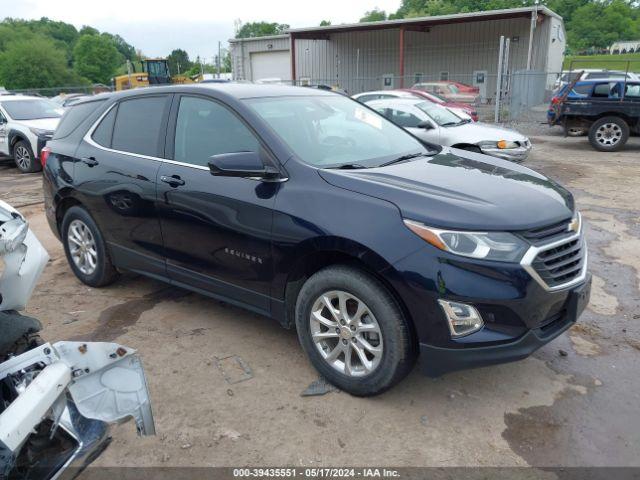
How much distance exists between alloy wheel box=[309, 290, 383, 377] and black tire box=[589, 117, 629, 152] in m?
12.6

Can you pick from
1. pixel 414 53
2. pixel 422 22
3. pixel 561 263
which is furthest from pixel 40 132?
pixel 414 53

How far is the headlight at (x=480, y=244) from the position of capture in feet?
9.00

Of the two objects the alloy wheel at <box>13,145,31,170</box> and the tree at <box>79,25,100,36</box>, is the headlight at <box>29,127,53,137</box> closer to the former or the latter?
the alloy wheel at <box>13,145,31,170</box>

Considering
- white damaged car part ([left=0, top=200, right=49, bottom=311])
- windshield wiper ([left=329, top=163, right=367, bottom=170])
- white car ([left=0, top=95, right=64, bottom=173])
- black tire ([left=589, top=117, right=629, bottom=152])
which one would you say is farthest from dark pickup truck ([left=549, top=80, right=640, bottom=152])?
white damaged car part ([left=0, top=200, right=49, bottom=311])

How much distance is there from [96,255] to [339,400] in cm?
273

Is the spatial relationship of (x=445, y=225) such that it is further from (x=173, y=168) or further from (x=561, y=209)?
(x=173, y=168)

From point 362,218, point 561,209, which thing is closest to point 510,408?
point 561,209

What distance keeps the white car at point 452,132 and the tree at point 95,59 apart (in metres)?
83.9

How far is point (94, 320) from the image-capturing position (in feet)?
14.4

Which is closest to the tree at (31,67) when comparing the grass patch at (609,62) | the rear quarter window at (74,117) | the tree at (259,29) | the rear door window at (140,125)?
the tree at (259,29)

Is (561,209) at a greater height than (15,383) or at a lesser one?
greater

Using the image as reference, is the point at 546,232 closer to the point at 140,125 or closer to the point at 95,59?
the point at 140,125

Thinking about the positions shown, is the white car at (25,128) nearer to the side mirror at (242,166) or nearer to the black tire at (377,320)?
the side mirror at (242,166)

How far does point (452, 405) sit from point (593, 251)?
358cm
